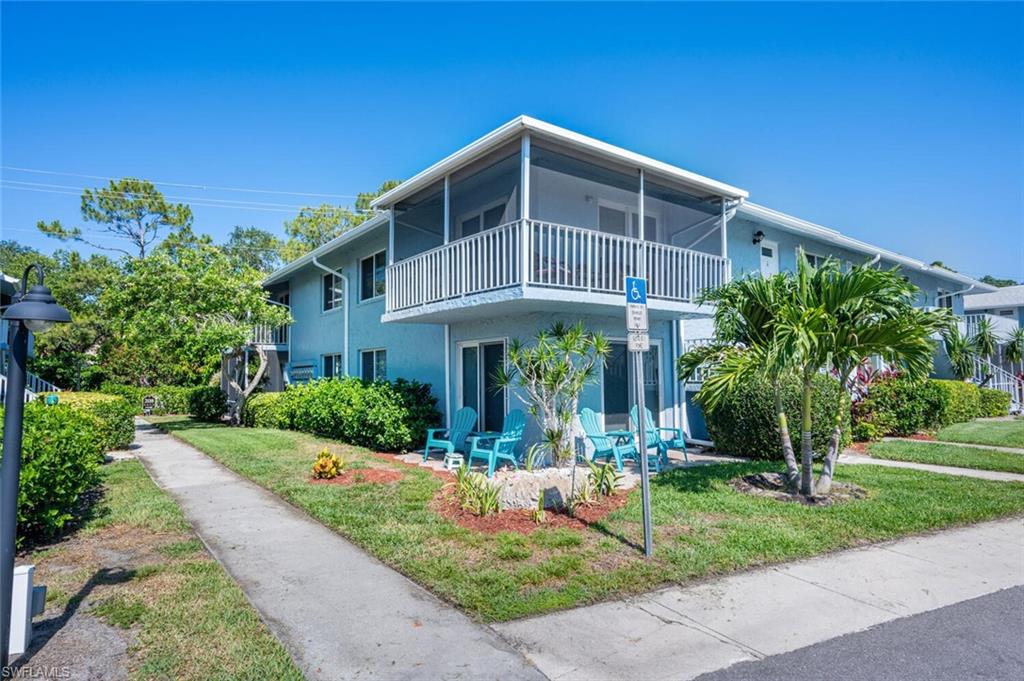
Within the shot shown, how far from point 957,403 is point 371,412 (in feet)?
51.0

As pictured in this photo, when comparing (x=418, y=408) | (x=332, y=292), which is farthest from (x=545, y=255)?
(x=332, y=292)

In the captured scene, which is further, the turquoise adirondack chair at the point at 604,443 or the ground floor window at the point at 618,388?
Result: the ground floor window at the point at 618,388

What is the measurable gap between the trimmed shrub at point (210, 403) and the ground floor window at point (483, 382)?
12.6m

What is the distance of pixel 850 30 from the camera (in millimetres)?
9867

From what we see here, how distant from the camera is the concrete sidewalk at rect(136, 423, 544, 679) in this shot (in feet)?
12.1

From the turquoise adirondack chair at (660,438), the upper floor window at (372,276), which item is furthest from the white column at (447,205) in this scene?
the upper floor window at (372,276)

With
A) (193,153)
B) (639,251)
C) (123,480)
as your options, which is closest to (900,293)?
(639,251)

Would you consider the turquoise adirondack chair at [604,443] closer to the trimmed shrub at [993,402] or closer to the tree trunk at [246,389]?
the tree trunk at [246,389]

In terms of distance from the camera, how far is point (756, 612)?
441 cm

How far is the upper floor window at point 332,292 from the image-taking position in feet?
62.8

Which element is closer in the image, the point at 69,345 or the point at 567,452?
the point at 567,452

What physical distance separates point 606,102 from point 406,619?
40.3 ft

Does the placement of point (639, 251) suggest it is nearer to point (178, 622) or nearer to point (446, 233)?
point (446, 233)

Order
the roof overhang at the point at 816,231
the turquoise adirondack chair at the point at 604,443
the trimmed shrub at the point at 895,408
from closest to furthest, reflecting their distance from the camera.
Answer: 1. the turquoise adirondack chair at the point at 604,443
2. the trimmed shrub at the point at 895,408
3. the roof overhang at the point at 816,231
